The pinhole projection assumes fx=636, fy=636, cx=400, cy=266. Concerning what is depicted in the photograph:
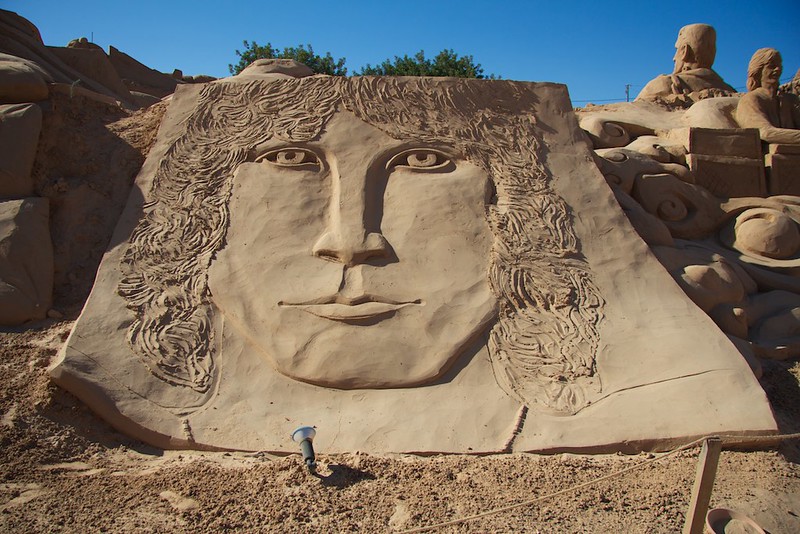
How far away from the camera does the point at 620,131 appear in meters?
5.38

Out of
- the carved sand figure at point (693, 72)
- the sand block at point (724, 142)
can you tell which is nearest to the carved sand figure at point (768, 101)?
the sand block at point (724, 142)

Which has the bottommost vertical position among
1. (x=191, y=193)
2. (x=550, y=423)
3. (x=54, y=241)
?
(x=550, y=423)

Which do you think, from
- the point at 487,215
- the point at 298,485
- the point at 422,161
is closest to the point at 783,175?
the point at 487,215

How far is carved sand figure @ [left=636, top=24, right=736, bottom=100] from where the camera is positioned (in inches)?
251

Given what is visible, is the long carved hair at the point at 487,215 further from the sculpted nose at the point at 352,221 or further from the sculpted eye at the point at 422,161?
the sculpted nose at the point at 352,221

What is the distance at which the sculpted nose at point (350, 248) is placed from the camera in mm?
3416

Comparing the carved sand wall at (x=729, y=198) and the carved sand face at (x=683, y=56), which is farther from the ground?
the carved sand face at (x=683, y=56)

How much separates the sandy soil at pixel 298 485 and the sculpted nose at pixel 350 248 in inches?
41.9

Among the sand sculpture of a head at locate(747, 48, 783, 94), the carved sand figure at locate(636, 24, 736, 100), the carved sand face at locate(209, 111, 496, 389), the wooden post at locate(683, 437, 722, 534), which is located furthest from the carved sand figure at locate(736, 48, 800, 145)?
the wooden post at locate(683, 437, 722, 534)

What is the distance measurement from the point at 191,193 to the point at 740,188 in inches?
157

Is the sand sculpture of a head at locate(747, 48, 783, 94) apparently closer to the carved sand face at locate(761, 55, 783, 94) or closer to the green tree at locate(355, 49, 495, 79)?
the carved sand face at locate(761, 55, 783, 94)

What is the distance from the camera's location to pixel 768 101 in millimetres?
5391

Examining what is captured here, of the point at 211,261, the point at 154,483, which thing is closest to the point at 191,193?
the point at 211,261

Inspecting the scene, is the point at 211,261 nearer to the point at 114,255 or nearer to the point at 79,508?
the point at 114,255
